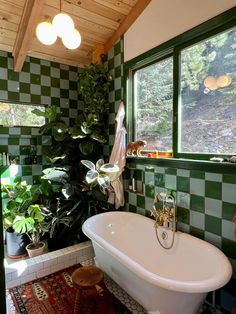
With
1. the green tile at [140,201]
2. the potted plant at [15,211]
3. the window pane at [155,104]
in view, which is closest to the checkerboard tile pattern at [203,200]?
the green tile at [140,201]

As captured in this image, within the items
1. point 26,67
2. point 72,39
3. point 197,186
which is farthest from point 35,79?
point 197,186

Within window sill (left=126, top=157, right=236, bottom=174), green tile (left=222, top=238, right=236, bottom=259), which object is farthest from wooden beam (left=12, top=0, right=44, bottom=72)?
green tile (left=222, top=238, right=236, bottom=259)

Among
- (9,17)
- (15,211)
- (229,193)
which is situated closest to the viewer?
(229,193)

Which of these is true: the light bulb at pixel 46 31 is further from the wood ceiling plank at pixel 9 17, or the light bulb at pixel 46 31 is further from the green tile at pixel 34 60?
the green tile at pixel 34 60

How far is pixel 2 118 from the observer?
2686mm

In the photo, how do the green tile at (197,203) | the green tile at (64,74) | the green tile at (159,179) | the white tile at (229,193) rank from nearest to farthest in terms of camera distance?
1. the white tile at (229,193)
2. the green tile at (197,203)
3. the green tile at (159,179)
4. the green tile at (64,74)

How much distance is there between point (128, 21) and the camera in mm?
2445

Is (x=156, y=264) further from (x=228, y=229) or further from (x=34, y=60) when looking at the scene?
(x=34, y=60)

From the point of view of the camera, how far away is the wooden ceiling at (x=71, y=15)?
216 centimetres

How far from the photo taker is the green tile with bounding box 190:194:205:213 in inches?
68.9

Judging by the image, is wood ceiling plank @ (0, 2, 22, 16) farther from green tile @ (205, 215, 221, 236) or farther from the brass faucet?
green tile @ (205, 215, 221, 236)

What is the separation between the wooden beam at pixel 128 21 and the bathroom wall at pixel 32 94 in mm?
771

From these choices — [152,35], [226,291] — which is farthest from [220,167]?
[152,35]

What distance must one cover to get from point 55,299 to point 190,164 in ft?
5.20
